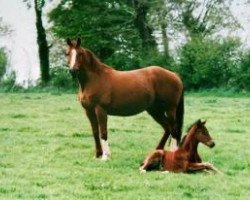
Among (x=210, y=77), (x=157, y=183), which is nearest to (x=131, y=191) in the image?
(x=157, y=183)

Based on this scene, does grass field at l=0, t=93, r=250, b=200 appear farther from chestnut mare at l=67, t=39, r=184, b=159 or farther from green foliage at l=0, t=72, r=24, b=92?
green foliage at l=0, t=72, r=24, b=92

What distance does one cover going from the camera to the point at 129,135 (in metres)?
17.4

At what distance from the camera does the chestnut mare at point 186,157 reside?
38.5 feet

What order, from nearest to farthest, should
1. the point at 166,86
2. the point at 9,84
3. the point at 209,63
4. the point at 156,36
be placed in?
the point at 166,86 < the point at 209,63 < the point at 9,84 < the point at 156,36

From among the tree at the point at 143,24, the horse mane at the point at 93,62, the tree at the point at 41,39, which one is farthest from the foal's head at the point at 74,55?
the tree at the point at 41,39

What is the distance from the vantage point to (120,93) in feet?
45.6

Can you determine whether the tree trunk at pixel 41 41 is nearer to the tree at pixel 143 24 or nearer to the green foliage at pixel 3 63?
the green foliage at pixel 3 63

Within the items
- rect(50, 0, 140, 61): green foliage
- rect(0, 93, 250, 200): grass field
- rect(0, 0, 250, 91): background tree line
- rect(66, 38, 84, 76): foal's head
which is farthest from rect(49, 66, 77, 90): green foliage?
rect(66, 38, 84, 76): foal's head

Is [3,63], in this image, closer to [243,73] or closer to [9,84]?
[9,84]

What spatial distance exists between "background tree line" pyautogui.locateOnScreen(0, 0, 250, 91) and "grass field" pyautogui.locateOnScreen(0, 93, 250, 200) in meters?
12.0

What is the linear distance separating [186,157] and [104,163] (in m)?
1.72

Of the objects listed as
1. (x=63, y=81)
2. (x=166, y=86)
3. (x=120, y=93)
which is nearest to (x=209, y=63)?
(x=63, y=81)

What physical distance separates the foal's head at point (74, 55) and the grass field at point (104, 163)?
1747 mm

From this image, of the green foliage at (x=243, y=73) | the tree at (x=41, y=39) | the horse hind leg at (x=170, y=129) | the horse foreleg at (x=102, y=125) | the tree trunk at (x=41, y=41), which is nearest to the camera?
the horse foreleg at (x=102, y=125)
